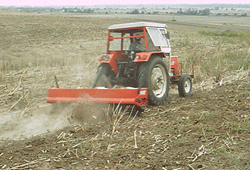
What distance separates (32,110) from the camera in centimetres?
757

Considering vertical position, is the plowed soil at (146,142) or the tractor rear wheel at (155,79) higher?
the tractor rear wheel at (155,79)

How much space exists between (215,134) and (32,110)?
13.6 feet

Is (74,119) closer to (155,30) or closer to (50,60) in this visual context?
(155,30)

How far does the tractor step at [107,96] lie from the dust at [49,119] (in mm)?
143

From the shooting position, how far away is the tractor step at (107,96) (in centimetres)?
663

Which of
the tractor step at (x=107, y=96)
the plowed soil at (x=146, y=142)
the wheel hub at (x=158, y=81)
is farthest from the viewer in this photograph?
the wheel hub at (x=158, y=81)

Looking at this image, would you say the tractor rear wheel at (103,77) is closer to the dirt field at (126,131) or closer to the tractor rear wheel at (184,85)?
the dirt field at (126,131)

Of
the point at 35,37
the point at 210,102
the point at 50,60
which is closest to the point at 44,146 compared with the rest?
the point at 210,102

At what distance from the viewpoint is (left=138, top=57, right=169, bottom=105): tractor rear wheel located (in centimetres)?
720

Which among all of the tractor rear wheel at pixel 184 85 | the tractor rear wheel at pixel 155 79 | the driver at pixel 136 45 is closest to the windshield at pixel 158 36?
the driver at pixel 136 45

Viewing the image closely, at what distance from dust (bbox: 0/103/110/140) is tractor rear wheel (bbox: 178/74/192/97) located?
2.60 meters

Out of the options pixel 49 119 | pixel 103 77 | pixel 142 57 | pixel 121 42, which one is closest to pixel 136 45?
pixel 121 42

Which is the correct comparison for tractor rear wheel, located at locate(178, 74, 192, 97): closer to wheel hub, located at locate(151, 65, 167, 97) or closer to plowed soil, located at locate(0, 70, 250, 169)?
wheel hub, located at locate(151, 65, 167, 97)

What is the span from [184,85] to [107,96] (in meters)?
2.72
